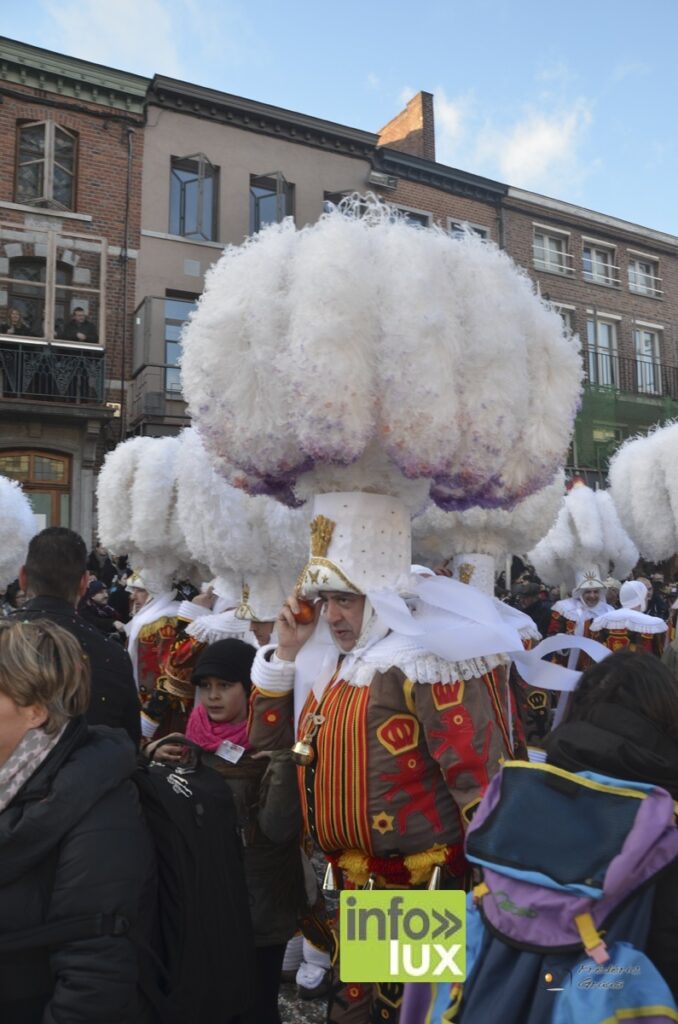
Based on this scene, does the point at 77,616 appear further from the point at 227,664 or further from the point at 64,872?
the point at 64,872

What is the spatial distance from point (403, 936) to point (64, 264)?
15.2 m

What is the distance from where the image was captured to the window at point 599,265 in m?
22.8

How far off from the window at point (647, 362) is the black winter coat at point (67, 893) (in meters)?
23.5

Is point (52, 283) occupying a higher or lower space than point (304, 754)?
higher

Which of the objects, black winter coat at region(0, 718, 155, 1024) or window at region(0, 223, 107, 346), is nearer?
black winter coat at region(0, 718, 155, 1024)

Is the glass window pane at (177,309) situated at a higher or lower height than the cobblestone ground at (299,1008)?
higher

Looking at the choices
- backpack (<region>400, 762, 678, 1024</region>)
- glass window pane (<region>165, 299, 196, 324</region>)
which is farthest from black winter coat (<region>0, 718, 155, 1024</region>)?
glass window pane (<region>165, 299, 196, 324</region>)

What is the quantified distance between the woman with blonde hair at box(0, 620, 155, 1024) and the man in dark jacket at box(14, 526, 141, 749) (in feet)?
3.28

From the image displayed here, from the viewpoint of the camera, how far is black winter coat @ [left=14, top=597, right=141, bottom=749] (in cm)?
279

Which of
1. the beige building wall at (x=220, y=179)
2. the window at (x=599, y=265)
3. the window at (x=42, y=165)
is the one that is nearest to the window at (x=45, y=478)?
the beige building wall at (x=220, y=179)

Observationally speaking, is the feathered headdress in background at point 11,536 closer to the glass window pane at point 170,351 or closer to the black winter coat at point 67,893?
the black winter coat at point 67,893

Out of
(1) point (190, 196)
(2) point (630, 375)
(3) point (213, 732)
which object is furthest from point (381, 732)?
(2) point (630, 375)

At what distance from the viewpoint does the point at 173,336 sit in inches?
607

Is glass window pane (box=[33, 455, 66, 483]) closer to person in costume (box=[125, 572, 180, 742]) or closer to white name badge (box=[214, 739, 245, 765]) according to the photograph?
person in costume (box=[125, 572, 180, 742])
